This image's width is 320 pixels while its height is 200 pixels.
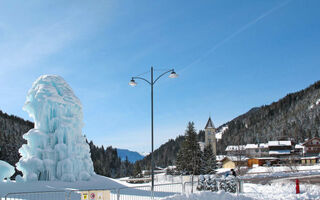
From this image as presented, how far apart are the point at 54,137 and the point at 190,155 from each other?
2899 centimetres

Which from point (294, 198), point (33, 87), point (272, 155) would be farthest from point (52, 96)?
point (272, 155)

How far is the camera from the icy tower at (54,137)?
27578 mm

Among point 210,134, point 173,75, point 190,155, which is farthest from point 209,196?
point 210,134

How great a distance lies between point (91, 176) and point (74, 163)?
237cm

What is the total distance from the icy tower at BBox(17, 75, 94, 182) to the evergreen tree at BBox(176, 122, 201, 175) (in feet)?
82.9

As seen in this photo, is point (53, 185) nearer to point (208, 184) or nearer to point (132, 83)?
point (132, 83)

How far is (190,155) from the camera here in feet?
175

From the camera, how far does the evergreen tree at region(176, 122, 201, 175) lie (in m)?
52.6

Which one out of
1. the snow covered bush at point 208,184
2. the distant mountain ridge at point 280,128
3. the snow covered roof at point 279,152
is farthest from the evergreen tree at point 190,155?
the distant mountain ridge at point 280,128

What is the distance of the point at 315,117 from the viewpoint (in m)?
143

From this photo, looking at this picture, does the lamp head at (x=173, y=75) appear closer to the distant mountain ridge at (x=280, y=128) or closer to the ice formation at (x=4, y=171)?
the ice formation at (x=4, y=171)

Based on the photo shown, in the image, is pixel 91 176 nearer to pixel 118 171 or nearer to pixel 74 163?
pixel 74 163

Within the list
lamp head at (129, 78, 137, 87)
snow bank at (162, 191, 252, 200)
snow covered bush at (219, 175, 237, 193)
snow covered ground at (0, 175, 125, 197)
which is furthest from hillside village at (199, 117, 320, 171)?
snow bank at (162, 191, 252, 200)

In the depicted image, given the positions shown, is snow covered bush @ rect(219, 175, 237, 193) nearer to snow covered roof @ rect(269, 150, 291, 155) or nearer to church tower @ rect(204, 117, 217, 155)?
snow covered roof @ rect(269, 150, 291, 155)
